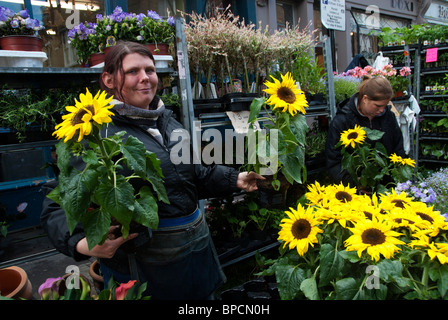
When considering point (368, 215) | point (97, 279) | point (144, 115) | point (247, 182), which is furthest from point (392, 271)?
point (97, 279)

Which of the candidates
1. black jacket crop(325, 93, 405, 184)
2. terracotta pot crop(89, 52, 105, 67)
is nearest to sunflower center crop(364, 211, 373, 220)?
black jacket crop(325, 93, 405, 184)

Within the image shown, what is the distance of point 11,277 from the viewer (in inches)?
63.2

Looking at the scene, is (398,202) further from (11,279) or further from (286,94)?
(11,279)

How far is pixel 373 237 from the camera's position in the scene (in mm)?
1065

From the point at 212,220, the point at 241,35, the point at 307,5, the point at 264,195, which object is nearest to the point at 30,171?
the point at 212,220

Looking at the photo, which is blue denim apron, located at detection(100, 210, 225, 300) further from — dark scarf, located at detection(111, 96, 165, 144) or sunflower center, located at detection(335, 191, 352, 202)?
sunflower center, located at detection(335, 191, 352, 202)

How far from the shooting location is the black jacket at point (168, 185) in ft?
4.63

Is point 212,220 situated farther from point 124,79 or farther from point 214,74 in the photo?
point 124,79

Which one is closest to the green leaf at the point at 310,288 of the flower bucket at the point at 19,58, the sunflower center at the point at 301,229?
the sunflower center at the point at 301,229

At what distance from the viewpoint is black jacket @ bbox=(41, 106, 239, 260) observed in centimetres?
141

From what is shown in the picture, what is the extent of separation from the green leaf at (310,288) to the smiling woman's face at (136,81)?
1.09 meters

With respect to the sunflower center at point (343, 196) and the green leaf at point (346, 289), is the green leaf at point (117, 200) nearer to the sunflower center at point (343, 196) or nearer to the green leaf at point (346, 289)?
the green leaf at point (346, 289)
